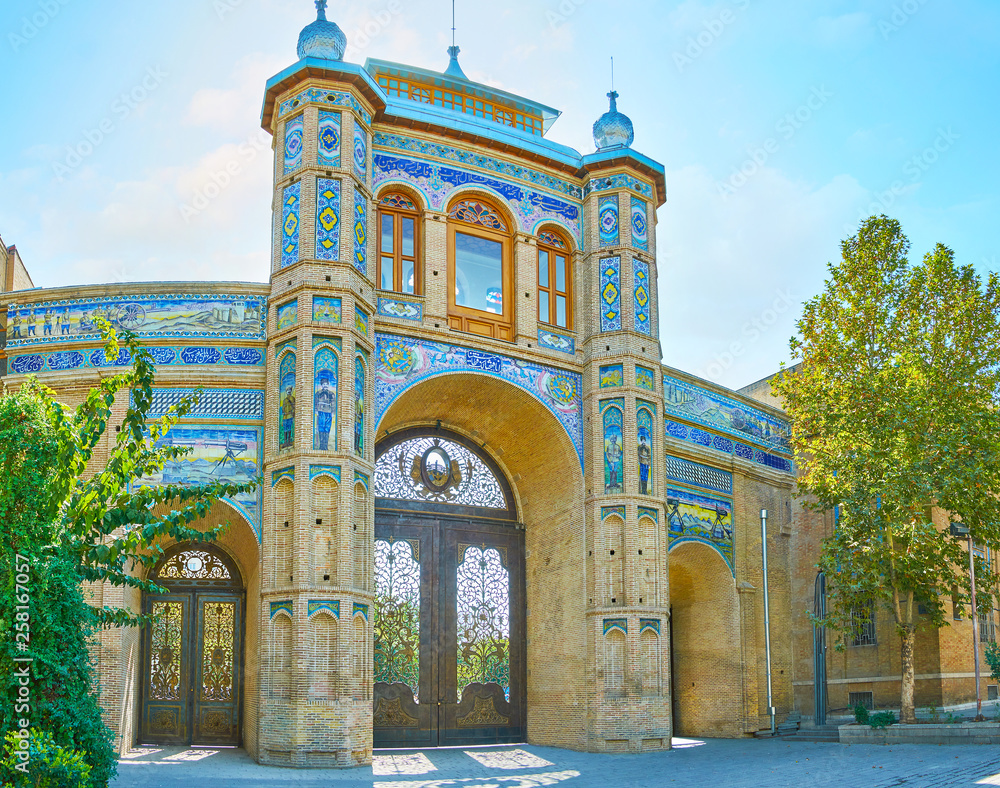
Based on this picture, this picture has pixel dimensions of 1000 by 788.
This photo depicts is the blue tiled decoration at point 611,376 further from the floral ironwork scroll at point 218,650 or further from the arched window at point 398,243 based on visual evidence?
the floral ironwork scroll at point 218,650

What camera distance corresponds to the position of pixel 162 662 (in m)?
17.7

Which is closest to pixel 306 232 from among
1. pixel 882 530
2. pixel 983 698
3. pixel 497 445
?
pixel 497 445

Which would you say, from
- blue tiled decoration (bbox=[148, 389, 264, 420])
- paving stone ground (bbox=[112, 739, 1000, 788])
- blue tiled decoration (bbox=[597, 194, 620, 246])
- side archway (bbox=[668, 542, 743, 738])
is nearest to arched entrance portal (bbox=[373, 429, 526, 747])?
paving stone ground (bbox=[112, 739, 1000, 788])

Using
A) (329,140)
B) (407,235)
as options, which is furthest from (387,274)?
(329,140)

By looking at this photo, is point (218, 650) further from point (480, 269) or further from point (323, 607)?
point (480, 269)

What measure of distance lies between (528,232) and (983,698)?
597 inches

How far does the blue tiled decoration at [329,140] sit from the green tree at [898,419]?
10416 mm

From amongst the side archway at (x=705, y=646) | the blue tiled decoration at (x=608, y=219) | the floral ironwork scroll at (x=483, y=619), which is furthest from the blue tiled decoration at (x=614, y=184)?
the floral ironwork scroll at (x=483, y=619)

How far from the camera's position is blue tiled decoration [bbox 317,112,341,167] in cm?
1786

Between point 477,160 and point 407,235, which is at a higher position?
point 477,160

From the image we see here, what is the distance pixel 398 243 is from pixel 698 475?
8.00m

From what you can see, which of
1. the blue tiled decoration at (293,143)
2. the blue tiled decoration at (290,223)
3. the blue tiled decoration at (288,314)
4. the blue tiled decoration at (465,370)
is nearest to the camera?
the blue tiled decoration at (288,314)

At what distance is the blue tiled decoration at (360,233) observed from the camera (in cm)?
1789

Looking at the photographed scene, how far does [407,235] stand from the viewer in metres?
19.5
